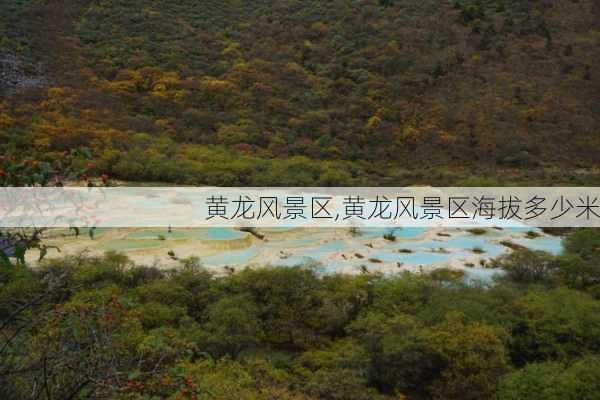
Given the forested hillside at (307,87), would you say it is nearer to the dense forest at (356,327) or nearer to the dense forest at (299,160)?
the dense forest at (299,160)

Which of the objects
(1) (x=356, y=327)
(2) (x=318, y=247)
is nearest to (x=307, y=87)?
(2) (x=318, y=247)

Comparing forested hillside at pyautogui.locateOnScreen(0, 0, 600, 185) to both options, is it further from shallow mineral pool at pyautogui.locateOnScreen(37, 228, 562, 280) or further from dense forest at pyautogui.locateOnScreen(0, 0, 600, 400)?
shallow mineral pool at pyautogui.locateOnScreen(37, 228, 562, 280)

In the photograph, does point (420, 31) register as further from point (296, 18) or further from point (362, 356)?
point (362, 356)

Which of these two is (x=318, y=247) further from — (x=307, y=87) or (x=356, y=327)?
(x=307, y=87)

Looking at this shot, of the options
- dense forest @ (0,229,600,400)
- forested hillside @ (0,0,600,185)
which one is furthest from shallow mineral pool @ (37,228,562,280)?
forested hillside @ (0,0,600,185)

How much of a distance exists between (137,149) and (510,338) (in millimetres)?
14596

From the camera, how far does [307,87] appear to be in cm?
2864

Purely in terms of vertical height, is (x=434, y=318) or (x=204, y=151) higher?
(x=204, y=151)

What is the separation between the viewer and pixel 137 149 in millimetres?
19812

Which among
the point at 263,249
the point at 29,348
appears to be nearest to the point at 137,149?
the point at 263,249

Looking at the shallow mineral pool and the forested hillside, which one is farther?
the forested hillside

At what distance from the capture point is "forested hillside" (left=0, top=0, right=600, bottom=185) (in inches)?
844

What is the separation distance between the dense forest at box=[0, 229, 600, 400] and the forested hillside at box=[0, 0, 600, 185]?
8886 millimetres

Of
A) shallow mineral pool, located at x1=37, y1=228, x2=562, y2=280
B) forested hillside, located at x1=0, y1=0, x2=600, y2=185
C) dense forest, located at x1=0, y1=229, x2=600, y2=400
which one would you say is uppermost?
forested hillside, located at x1=0, y1=0, x2=600, y2=185
